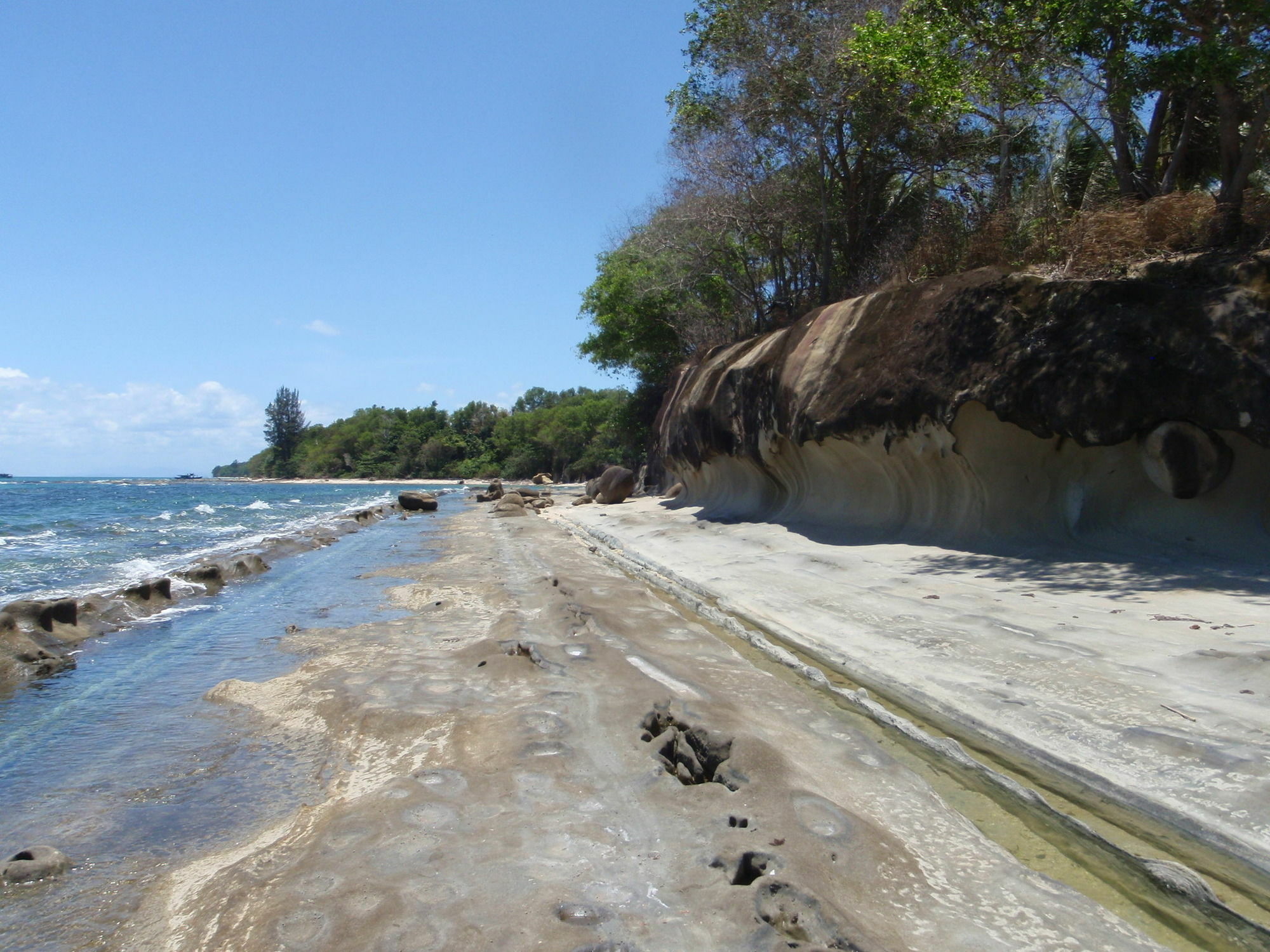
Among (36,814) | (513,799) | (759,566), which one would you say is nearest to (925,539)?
(759,566)

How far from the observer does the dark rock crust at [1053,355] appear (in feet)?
30.5

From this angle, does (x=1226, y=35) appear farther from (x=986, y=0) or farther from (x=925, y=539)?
(x=925, y=539)

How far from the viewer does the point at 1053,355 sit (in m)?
10.7

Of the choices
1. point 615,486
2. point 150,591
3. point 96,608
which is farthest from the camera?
point 615,486

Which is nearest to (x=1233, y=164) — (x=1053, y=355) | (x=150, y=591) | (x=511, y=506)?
(x=1053, y=355)

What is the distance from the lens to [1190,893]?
3.68m

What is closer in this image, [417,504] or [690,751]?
[690,751]

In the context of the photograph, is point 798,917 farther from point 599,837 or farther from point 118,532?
point 118,532

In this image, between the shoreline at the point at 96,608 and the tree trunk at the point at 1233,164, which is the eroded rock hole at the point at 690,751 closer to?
the shoreline at the point at 96,608

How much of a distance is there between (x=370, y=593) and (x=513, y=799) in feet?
A: 30.3

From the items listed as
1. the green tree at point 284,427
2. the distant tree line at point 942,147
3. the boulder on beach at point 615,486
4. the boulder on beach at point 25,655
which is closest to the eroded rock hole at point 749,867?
the boulder on beach at point 25,655

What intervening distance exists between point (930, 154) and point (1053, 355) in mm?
9655

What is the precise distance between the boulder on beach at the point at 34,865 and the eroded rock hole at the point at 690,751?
297 centimetres

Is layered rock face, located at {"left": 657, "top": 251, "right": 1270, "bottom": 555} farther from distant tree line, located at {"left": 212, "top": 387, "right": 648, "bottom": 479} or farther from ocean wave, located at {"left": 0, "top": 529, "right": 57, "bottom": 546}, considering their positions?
distant tree line, located at {"left": 212, "top": 387, "right": 648, "bottom": 479}
